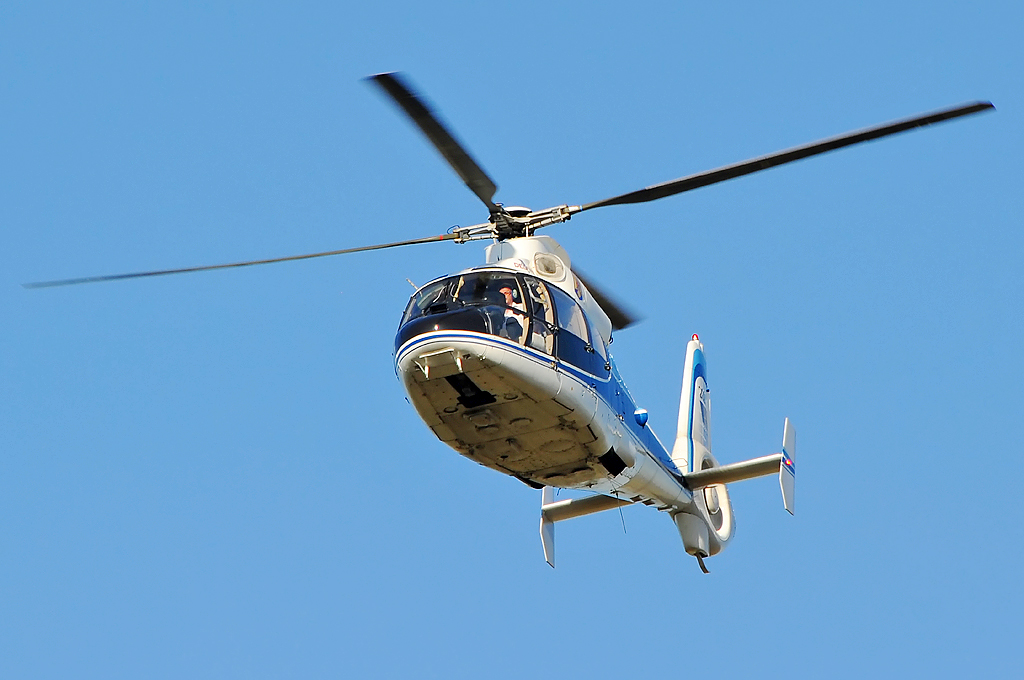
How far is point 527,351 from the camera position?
1839 cm

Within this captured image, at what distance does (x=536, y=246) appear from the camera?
20641 mm

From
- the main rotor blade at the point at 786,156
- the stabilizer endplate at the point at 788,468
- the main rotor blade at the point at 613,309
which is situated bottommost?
the stabilizer endplate at the point at 788,468

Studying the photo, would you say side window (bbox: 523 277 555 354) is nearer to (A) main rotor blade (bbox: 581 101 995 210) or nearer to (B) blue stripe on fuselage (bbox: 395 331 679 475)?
(B) blue stripe on fuselage (bbox: 395 331 679 475)

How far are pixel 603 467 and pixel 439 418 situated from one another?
10.9 ft

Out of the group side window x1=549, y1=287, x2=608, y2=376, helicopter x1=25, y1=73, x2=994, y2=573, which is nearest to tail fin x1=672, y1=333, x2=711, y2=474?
helicopter x1=25, y1=73, x2=994, y2=573

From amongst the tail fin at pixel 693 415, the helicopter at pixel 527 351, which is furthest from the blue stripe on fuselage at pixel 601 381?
the tail fin at pixel 693 415

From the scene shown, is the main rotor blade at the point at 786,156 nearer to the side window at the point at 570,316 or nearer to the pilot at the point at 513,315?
the side window at the point at 570,316

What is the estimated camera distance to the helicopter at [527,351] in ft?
58.7

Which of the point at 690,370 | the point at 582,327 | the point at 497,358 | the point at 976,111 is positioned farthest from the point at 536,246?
the point at 690,370

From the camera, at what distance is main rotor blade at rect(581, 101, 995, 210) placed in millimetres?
16422

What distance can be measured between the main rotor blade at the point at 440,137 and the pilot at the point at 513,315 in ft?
5.44

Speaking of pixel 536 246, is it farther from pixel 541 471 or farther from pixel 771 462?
pixel 771 462

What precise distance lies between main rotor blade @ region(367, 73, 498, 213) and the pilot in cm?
166

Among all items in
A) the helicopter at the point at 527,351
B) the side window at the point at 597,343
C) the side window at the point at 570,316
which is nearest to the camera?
the helicopter at the point at 527,351
